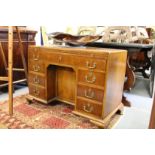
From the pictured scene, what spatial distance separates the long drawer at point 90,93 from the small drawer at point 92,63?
16cm

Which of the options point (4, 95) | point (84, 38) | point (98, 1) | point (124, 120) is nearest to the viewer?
point (98, 1)

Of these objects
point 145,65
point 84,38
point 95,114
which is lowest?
point 95,114

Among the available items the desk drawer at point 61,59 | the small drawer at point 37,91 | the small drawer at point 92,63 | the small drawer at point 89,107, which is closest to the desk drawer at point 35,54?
the desk drawer at point 61,59

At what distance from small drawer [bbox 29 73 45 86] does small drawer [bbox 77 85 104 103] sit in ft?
1.37

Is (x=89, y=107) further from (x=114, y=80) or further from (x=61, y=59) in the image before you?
(x=61, y=59)

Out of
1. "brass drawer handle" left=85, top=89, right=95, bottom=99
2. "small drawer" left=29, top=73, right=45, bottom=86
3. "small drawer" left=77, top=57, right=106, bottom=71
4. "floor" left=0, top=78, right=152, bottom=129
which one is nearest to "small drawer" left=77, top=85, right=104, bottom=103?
"brass drawer handle" left=85, top=89, right=95, bottom=99

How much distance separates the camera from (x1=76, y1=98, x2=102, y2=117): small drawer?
1.31m

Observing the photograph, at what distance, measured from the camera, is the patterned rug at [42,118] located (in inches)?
54.1

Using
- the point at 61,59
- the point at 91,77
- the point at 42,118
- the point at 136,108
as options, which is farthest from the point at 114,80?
the point at 42,118

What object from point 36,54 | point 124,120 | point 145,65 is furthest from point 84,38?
point 145,65

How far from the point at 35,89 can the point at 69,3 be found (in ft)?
4.66
